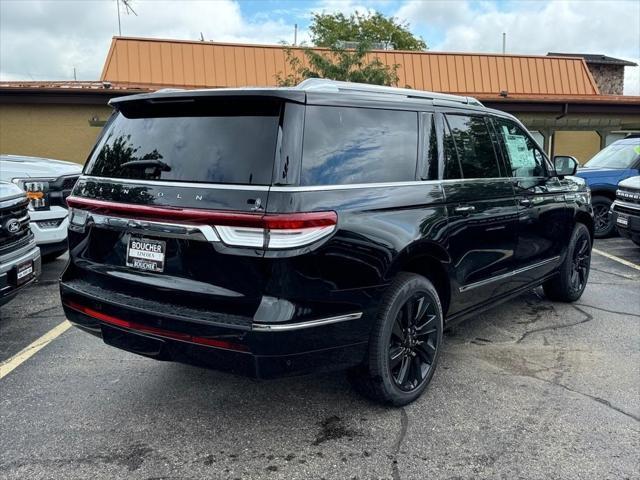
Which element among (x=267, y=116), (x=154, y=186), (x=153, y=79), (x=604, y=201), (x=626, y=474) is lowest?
(x=626, y=474)

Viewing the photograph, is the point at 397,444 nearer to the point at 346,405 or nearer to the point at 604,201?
the point at 346,405

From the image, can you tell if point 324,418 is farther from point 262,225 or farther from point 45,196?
point 45,196

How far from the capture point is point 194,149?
2949 millimetres

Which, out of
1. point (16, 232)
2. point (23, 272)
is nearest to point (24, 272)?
point (23, 272)

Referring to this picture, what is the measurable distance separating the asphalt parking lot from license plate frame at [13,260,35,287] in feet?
1.74

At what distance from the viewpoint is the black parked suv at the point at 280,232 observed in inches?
106

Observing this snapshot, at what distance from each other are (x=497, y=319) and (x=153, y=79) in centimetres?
1340

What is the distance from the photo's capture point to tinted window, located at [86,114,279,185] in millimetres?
2771

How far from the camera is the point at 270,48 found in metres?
17.0

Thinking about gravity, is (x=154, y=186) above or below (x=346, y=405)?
above

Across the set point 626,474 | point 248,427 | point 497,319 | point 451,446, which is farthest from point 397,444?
point 497,319

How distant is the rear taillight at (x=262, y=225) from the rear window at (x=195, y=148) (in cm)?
19

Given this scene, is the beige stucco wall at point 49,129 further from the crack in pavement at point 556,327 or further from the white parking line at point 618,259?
the crack in pavement at point 556,327

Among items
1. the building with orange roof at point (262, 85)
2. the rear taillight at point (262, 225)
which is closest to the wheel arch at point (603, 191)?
the building with orange roof at point (262, 85)
